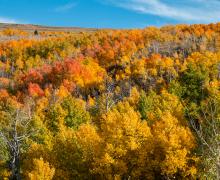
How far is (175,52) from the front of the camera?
199m

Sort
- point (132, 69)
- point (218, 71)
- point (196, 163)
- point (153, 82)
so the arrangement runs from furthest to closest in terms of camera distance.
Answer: point (132, 69) → point (153, 82) → point (218, 71) → point (196, 163)

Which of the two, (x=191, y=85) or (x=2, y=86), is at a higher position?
(x=191, y=85)

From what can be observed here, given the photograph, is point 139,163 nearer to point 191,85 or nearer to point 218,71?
point 191,85

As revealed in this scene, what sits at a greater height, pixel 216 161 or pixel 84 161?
pixel 216 161

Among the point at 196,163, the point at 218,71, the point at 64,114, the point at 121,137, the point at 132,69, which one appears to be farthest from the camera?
the point at 132,69

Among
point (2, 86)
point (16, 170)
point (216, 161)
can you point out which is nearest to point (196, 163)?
point (16, 170)

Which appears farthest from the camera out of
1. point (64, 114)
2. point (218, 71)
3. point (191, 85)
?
point (218, 71)

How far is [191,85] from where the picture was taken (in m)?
101

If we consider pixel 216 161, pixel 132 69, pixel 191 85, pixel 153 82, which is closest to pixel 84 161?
pixel 216 161

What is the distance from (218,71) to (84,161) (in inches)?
3556

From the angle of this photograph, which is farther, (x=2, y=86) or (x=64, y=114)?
(x=2, y=86)

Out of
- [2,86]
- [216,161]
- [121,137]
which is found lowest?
[2,86]

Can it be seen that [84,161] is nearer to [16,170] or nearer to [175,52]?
[16,170]

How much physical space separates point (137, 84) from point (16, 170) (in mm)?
119035
